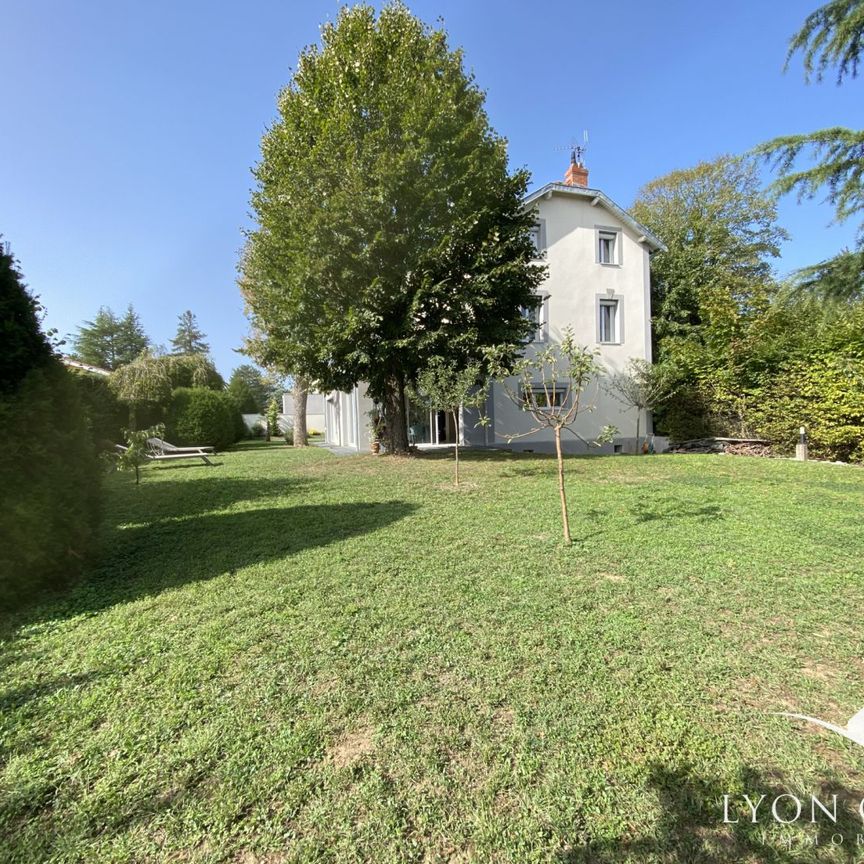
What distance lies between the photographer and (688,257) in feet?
66.7

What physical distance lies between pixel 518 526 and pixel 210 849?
4.26 metres

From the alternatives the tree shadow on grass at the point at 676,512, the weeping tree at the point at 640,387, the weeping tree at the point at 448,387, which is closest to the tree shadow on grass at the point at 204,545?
the weeping tree at the point at 448,387

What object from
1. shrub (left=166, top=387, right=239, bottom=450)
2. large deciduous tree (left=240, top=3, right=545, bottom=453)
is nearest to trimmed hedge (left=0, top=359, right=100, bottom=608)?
large deciduous tree (left=240, top=3, right=545, bottom=453)

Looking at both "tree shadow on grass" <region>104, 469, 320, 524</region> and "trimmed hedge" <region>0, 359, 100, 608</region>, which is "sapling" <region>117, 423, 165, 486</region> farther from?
"trimmed hedge" <region>0, 359, 100, 608</region>

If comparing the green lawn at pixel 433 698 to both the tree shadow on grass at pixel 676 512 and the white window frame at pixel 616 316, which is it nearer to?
the tree shadow on grass at pixel 676 512

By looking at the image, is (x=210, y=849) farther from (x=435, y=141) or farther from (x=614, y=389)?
(x=614, y=389)

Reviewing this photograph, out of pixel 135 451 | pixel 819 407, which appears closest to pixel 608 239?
pixel 819 407

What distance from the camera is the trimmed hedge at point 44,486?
11.7ft

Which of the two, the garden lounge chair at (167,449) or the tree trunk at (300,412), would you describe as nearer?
the garden lounge chair at (167,449)

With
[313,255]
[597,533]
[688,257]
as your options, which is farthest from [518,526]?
[688,257]

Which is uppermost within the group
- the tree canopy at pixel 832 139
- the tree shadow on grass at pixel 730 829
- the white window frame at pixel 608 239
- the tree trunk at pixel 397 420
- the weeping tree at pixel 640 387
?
the white window frame at pixel 608 239

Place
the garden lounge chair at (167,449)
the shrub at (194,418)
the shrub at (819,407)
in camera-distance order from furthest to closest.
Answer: the shrub at (194,418)
the garden lounge chair at (167,449)
the shrub at (819,407)

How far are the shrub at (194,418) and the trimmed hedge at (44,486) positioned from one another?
16062 mm

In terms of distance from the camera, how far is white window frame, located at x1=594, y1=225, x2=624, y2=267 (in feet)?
58.7
